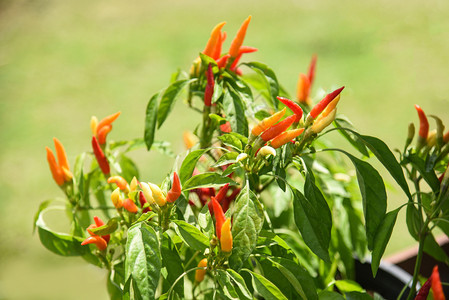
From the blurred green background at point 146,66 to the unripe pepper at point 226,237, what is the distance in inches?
59.7


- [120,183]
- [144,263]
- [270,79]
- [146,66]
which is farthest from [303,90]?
[146,66]

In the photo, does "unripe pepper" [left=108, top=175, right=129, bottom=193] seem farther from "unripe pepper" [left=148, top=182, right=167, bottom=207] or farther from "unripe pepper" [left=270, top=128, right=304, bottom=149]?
"unripe pepper" [left=270, top=128, right=304, bottom=149]

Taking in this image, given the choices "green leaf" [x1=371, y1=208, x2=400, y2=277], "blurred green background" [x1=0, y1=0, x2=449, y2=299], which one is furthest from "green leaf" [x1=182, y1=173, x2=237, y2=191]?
"blurred green background" [x1=0, y1=0, x2=449, y2=299]

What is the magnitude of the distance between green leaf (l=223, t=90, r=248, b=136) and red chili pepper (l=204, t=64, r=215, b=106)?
0.03 metres

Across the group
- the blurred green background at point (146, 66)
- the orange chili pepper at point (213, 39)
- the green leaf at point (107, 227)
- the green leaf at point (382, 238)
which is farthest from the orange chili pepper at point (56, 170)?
the blurred green background at point (146, 66)

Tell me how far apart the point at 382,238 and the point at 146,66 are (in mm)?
2997

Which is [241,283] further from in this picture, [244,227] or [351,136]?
[351,136]

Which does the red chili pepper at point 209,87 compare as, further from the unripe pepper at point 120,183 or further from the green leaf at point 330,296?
the green leaf at point 330,296

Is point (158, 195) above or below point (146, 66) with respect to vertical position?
below

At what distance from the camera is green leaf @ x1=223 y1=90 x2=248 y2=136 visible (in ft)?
2.62

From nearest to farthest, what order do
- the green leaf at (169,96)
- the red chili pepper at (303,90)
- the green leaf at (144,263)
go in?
the green leaf at (144,263), the green leaf at (169,96), the red chili pepper at (303,90)

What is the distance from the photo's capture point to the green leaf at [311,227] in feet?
2.31

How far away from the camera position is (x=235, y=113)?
804mm

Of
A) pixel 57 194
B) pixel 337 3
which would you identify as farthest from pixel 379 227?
pixel 337 3
